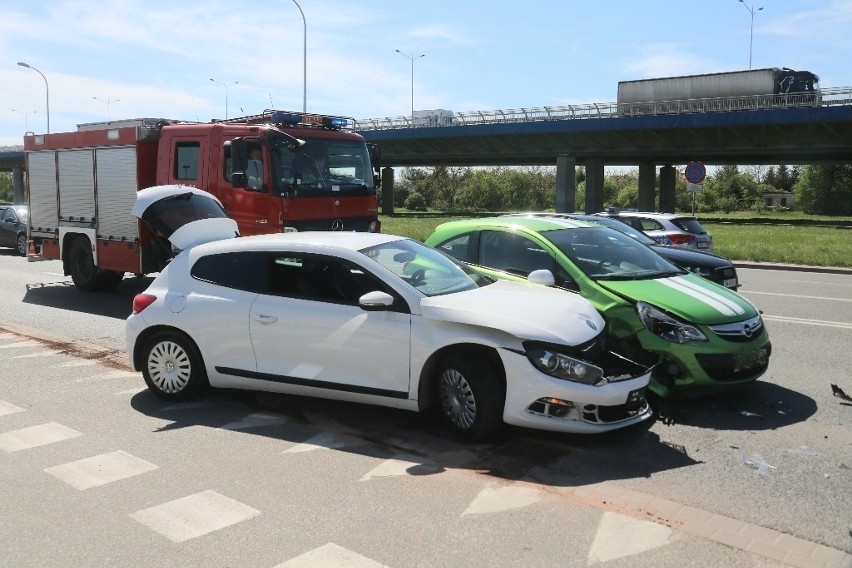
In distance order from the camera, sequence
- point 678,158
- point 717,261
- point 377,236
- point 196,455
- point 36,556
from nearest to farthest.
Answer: point 36,556 < point 196,455 < point 377,236 < point 717,261 < point 678,158

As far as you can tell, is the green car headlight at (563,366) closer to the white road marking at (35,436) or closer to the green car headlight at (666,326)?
the green car headlight at (666,326)

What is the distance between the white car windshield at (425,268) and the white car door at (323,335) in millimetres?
270

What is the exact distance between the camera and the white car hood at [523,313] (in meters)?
5.33

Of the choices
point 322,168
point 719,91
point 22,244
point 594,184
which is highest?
point 719,91

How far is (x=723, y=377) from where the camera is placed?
6.30 metres

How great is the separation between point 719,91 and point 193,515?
43.3m

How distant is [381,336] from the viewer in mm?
5707

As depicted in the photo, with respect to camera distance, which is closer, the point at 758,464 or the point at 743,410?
the point at 758,464

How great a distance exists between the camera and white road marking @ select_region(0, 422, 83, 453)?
561cm

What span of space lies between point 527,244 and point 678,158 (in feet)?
155

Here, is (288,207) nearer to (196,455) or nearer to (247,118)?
(247,118)

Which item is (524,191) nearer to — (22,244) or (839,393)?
(22,244)

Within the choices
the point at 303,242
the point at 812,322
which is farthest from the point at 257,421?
the point at 812,322

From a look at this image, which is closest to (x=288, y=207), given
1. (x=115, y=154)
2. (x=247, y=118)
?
(x=247, y=118)
